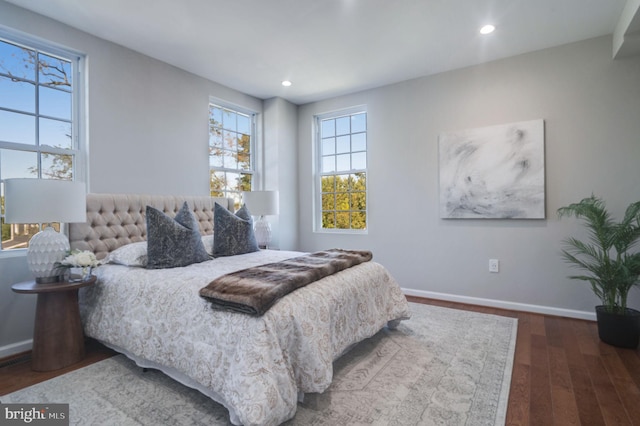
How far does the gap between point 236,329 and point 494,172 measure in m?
3.11

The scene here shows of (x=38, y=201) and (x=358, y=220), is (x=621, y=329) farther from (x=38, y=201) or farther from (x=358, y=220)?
(x=38, y=201)

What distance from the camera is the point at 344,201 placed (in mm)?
4555

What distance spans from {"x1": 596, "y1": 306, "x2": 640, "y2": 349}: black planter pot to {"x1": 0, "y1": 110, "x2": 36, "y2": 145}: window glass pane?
482cm

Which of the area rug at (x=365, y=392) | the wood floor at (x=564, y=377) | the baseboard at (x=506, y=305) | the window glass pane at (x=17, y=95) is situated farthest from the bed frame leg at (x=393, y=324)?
the window glass pane at (x=17, y=95)

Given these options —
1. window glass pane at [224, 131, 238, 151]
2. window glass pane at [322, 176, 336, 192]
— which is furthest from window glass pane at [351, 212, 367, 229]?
window glass pane at [224, 131, 238, 151]

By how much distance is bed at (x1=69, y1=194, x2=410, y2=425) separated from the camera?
149cm

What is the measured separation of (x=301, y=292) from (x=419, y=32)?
2516 millimetres

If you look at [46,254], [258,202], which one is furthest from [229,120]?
[46,254]

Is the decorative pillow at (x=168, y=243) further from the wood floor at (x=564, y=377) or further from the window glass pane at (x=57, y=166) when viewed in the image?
the window glass pane at (x=57, y=166)

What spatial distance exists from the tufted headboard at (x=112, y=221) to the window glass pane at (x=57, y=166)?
0.31m

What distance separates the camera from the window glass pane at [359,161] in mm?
4379

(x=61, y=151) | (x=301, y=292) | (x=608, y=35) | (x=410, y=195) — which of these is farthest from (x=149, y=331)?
(x=608, y=35)

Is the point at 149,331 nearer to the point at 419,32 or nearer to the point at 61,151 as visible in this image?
the point at 61,151

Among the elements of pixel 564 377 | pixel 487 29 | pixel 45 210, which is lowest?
pixel 564 377
